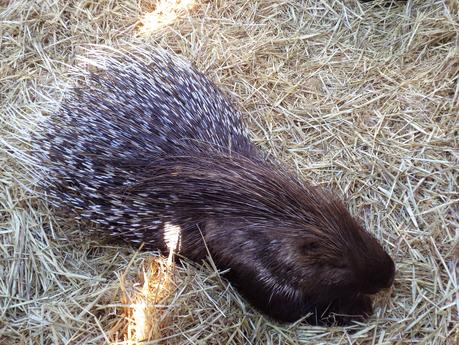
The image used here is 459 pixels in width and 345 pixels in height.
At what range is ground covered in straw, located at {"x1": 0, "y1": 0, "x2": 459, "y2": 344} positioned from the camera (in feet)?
5.85

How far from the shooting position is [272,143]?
2221 mm

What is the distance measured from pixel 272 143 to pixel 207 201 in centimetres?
48

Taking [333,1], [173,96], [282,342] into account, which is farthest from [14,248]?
[333,1]

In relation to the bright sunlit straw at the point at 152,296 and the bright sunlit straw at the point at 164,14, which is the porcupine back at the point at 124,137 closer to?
the bright sunlit straw at the point at 152,296

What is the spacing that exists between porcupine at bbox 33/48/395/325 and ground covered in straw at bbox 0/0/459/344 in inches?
3.3

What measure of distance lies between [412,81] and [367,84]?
18 centimetres

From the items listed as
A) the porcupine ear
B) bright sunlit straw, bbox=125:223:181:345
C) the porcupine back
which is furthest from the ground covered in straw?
the porcupine ear

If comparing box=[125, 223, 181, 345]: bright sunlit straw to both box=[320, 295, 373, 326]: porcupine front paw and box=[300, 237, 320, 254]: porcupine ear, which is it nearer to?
box=[300, 237, 320, 254]: porcupine ear

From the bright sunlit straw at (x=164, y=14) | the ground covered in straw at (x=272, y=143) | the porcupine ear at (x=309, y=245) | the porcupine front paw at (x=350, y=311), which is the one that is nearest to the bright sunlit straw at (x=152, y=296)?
the ground covered in straw at (x=272, y=143)

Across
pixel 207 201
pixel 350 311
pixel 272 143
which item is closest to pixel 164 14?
pixel 272 143

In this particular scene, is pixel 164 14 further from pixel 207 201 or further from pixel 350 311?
pixel 350 311

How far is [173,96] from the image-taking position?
2.03 m

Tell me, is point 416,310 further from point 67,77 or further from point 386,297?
point 67,77

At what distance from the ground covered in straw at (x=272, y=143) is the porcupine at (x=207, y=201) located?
84 millimetres
